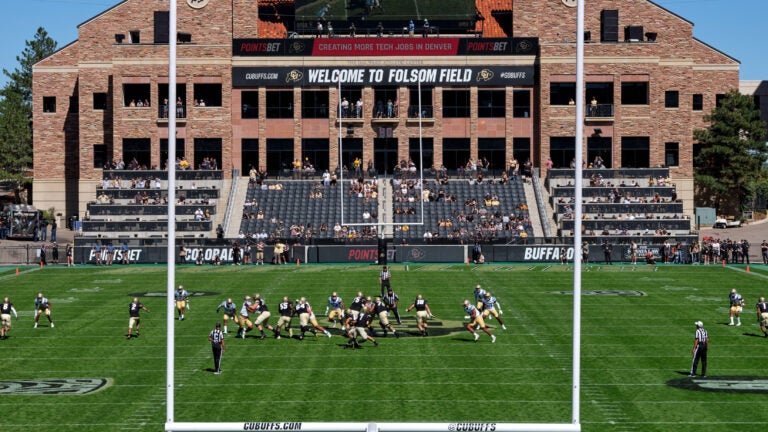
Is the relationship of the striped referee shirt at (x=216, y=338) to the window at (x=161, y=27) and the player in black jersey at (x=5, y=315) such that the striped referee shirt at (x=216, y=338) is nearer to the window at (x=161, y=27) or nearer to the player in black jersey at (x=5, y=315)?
the player in black jersey at (x=5, y=315)

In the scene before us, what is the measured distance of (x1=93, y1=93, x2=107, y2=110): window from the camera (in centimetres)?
7744

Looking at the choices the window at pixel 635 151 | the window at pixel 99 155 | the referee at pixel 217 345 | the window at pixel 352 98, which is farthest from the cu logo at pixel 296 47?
the referee at pixel 217 345

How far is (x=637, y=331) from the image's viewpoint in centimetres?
3525

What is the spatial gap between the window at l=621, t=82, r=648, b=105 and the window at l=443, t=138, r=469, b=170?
11.2 meters

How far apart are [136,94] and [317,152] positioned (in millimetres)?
13075

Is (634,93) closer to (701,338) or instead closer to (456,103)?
(456,103)

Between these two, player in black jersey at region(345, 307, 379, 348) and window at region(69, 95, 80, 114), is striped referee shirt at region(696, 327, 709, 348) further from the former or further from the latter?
window at region(69, 95, 80, 114)

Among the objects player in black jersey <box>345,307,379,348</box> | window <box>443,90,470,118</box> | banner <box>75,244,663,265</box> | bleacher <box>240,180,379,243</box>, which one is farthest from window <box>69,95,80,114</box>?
player in black jersey <box>345,307,379,348</box>

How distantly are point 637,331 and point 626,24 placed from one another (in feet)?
157

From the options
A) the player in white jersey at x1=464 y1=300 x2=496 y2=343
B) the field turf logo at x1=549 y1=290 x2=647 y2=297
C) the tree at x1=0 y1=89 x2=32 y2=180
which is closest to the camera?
the player in white jersey at x1=464 y1=300 x2=496 y2=343

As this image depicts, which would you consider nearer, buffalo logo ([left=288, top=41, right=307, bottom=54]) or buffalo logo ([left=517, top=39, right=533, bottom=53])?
buffalo logo ([left=288, top=41, right=307, bottom=54])

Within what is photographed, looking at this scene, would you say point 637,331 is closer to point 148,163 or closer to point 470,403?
point 470,403

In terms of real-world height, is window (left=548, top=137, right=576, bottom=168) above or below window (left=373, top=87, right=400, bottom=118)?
below

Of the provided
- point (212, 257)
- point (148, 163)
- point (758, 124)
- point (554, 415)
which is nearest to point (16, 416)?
point (554, 415)
